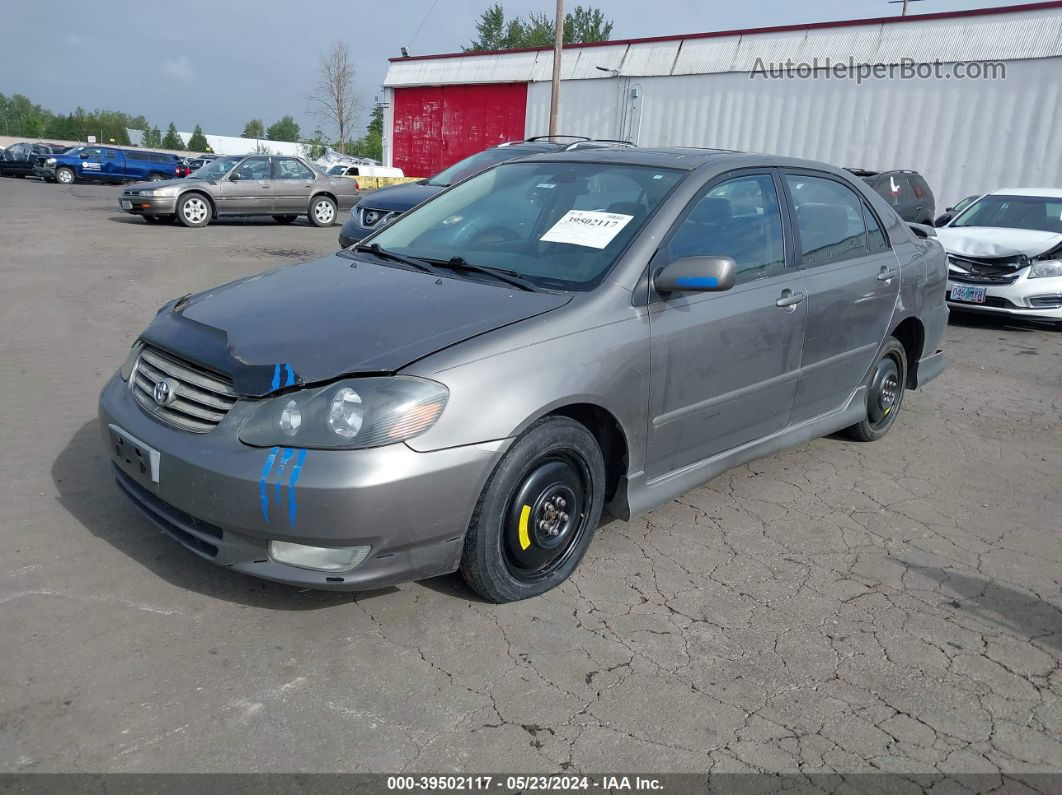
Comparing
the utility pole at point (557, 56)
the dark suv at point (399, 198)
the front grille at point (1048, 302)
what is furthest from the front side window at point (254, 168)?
the front grille at point (1048, 302)

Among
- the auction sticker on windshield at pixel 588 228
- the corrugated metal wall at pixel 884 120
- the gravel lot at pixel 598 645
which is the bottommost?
Result: the gravel lot at pixel 598 645

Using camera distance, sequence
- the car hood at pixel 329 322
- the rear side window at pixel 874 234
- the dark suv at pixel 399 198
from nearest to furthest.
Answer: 1. the car hood at pixel 329 322
2. the rear side window at pixel 874 234
3. the dark suv at pixel 399 198

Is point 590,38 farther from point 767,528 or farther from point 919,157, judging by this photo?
point 767,528

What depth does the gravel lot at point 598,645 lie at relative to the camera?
8.11 feet

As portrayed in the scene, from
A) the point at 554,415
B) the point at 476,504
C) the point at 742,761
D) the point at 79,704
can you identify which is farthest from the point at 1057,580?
the point at 79,704

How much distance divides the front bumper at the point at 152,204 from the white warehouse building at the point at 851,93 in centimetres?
1351

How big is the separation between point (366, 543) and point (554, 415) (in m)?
0.86

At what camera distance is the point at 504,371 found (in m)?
2.93

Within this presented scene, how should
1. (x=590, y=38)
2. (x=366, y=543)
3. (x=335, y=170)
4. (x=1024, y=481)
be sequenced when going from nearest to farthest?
(x=366, y=543)
(x=1024, y=481)
(x=335, y=170)
(x=590, y=38)

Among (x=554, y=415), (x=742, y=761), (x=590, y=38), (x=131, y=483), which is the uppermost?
(x=590, y=38)

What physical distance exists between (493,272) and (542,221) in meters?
0.46

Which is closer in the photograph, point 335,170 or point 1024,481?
point 1024,481

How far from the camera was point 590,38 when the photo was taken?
77.8 m

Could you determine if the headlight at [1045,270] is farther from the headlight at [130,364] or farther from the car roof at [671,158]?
the headlight at [130,364]
